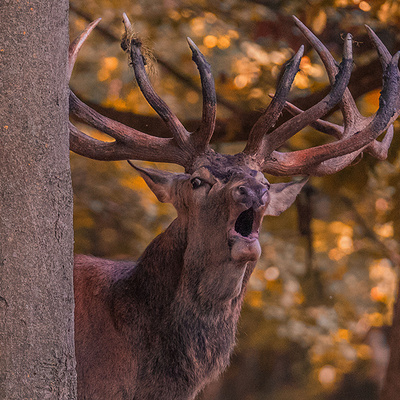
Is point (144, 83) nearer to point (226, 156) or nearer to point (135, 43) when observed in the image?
point (135, 43)

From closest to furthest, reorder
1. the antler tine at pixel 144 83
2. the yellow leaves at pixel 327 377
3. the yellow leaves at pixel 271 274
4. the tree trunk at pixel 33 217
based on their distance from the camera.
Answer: the tree trunk at pixel 33 217 → the antler tine at pixel 144 83 → the yellow leaves at pixel 271 274 → the yellow leaves at pixel 327 377

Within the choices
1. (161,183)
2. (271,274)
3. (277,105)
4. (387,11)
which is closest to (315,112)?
(277,105)

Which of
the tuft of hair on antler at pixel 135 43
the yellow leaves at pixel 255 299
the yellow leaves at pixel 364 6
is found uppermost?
the tuft of hair on antler at pixel 135 43

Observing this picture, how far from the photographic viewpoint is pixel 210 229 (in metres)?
3.33

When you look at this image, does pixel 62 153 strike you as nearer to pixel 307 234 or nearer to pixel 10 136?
pixel 10 136

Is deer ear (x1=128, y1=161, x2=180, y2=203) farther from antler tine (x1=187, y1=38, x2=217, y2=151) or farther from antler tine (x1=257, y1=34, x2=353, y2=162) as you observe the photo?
antler tine (x1=257, y1=34, x2=353, y2=162)

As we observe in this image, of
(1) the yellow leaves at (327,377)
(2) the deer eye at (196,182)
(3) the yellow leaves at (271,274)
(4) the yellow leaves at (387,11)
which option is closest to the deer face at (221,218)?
(2) the deer eye at (196,182)

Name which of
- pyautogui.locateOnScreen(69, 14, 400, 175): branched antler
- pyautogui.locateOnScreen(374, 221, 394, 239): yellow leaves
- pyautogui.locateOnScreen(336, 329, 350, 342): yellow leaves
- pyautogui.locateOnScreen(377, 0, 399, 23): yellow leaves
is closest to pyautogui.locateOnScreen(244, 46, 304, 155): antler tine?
pyautogui.locateOnScreen(69, 14, 400, 175): branched antler

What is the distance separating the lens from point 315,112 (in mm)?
3617

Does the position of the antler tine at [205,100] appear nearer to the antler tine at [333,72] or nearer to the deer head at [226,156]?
the deer head at [226,156]

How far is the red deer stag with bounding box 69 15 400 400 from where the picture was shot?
335 cm

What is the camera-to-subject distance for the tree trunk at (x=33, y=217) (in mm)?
2391

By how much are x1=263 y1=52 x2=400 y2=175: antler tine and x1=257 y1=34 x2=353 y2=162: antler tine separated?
0.14 metres

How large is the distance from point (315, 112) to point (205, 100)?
0.68m
